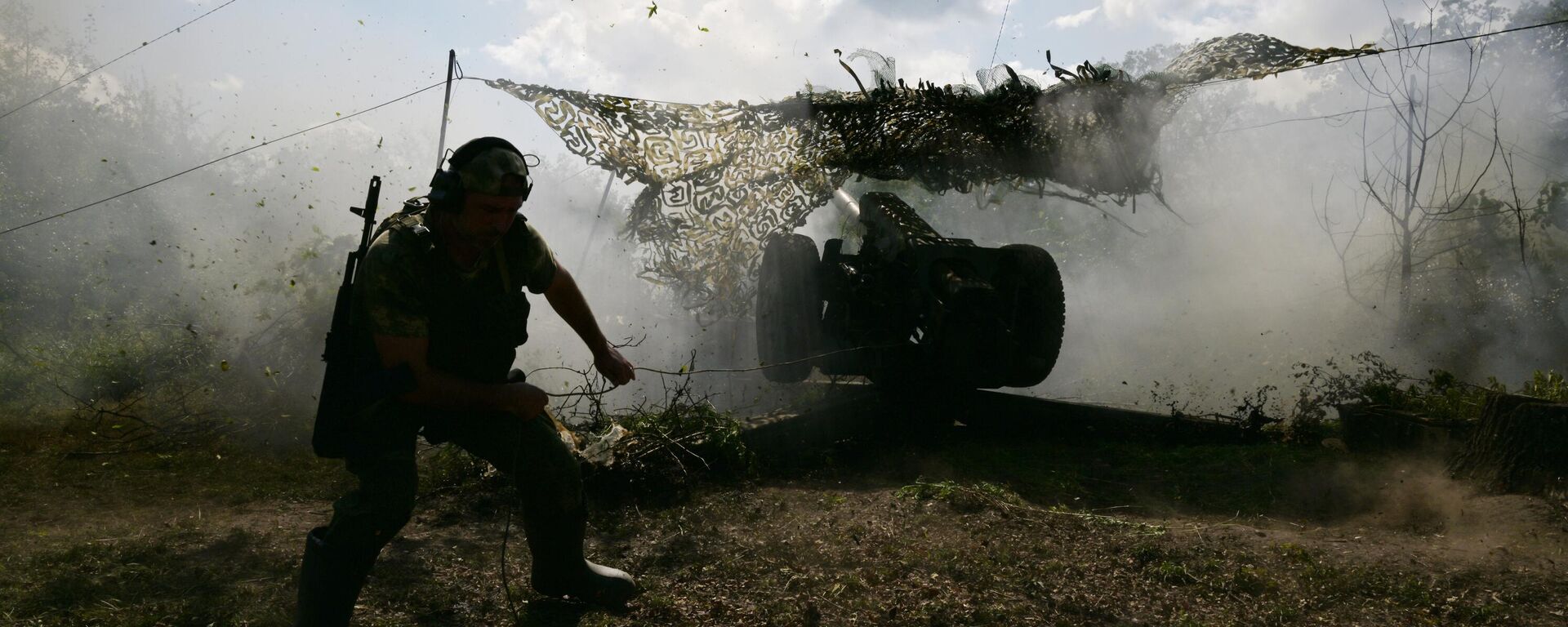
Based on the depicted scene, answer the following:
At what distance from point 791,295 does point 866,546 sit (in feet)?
12.4

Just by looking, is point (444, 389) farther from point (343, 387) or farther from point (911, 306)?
point (911, 306)

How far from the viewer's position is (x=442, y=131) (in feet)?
22.6

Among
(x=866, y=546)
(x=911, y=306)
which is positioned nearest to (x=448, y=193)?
(x=866, y=546)

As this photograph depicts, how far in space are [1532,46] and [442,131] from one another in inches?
462

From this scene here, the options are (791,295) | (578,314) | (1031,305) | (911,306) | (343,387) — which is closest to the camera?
(343,387)

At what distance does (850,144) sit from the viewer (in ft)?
24.0

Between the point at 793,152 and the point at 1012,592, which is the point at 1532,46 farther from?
the point at 1012,592

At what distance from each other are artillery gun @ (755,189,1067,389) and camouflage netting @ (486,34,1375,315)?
15.2 inches

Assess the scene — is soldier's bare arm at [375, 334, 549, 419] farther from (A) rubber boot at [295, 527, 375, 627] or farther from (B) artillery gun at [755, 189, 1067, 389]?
(B) artillery gun at [755, 189, 1067, 389]

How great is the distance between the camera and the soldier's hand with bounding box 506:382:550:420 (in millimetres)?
2748

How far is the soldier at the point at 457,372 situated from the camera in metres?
2.66

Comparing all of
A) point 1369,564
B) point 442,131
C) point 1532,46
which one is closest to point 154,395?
point 442,131

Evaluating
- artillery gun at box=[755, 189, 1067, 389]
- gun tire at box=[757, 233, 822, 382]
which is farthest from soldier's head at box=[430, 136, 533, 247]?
gun tire at box=[757, 233, 822, 382]

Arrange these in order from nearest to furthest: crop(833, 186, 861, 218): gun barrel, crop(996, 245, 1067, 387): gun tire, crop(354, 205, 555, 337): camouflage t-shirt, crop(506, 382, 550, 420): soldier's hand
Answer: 1. crop(354, 205, 555, 337): camouflage t-shirt
2. crop(506, 382, 550, 420): soldier's hand
3. crop(996, 245, 1067, 387): gun tire
4. crop(833, 186, 861, 218): gun barrel
